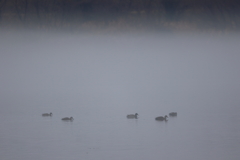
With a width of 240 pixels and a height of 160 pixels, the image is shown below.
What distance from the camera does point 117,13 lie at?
67.3 feet

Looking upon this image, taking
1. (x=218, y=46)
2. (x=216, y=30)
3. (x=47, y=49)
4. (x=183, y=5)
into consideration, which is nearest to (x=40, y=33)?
(x=47, y=49)

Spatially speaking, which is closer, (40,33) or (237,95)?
(237,95)

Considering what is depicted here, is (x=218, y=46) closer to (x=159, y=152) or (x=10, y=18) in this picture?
(x=10, y=18)

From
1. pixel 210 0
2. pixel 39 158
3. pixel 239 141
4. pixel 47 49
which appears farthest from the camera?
pixel 47 49

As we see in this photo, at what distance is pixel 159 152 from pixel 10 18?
16.7 metres

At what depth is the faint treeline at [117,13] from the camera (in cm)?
1997

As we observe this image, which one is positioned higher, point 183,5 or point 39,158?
point 183,5

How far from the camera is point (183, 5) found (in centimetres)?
1998

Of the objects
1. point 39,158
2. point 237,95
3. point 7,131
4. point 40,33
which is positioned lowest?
point 39,158

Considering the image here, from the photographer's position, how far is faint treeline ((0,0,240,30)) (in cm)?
1997

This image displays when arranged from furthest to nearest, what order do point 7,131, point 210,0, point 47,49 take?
1. point 47,49
2. point 210,0
3. point 7,131

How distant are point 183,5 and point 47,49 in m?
10.4

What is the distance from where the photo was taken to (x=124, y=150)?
552 cm

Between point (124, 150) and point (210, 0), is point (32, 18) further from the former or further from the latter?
point (124, 150)
